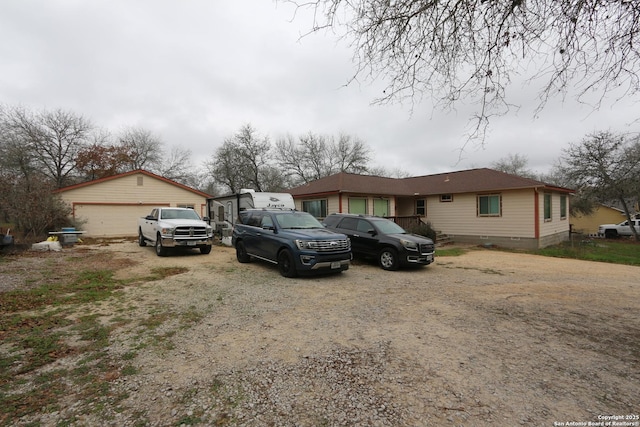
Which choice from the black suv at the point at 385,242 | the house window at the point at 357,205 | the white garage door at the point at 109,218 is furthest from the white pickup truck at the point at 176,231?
the house window at the point at 357,205

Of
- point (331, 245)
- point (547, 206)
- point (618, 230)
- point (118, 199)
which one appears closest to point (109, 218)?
point (118, 199)

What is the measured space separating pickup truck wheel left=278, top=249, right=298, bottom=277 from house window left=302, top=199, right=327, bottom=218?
1041 centimetres

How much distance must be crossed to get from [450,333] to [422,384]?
1585 mm

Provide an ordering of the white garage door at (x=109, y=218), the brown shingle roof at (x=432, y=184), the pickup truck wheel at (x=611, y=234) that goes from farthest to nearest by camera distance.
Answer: the pickup truck wheel at (x=611, y=234) → the white garage door at (x=109, y=218) → the brown shingle roof at (x=432, y=184)

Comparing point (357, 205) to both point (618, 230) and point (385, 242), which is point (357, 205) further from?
point (618, 230)

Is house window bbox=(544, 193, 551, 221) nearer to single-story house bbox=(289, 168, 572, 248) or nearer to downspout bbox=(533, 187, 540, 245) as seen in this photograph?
single-story house bbox=(289, 168, 572, 248)

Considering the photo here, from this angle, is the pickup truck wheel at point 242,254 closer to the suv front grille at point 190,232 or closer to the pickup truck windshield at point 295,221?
the pickup truck windshield at point 295,221

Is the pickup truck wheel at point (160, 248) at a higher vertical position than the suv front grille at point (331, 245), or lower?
lower

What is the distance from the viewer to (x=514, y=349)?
3.82 metres

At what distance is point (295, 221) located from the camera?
31.3 ft

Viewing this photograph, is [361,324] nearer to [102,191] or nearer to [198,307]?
[198,307]

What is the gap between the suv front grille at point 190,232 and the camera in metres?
11.6

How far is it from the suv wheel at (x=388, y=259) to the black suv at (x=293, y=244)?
146cm

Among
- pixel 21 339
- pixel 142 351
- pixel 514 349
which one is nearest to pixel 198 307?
pixel 142 351
